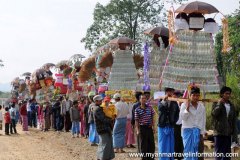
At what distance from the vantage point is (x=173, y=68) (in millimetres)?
12008

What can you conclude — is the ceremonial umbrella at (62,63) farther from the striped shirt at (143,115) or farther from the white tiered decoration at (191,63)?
the striped shirt at (143,115)

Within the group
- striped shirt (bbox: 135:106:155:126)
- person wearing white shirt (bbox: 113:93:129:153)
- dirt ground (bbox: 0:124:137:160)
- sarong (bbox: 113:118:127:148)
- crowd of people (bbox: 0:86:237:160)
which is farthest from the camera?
sarong (bbox: 113:118:127:148)

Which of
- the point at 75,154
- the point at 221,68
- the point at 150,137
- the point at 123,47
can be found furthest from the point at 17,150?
the point at 221,68

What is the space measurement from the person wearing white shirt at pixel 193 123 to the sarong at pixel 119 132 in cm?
536

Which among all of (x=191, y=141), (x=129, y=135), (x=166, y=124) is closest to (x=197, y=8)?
(x=166, y=124)

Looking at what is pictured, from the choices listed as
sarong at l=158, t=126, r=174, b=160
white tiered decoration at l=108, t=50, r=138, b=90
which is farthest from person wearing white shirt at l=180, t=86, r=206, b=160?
white tiered decoration at l=108, t=50, r=138, b=90

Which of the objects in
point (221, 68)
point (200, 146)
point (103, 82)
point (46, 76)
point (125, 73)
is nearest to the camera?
point (200, 146)

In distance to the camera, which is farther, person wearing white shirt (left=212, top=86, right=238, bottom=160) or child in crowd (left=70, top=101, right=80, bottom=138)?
child in crowd (left=70, top=101, right=80, bottom=138)

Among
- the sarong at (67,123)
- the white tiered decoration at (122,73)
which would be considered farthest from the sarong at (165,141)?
the sarong at (67,123)

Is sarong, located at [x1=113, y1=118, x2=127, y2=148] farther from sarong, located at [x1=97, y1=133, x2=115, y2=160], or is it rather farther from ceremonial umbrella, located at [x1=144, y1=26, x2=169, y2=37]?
sarong, located at [x1=97, y1=133, x2=115, y2=160]

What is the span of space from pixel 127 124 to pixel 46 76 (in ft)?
50.8

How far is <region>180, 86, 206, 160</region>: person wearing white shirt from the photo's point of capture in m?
9.52

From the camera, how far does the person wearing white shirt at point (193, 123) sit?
9.52 meters

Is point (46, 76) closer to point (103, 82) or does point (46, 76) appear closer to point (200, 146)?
point (103, 82)
